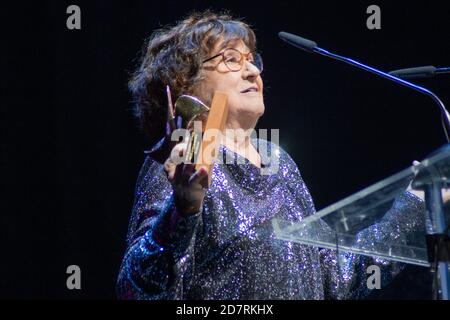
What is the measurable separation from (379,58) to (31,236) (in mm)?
1589

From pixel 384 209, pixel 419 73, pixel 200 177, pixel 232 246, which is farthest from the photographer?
pixel 419 73

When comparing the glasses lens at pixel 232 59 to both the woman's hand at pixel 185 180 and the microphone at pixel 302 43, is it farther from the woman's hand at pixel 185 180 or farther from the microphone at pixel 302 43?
the woman's hand at pixel 185 180

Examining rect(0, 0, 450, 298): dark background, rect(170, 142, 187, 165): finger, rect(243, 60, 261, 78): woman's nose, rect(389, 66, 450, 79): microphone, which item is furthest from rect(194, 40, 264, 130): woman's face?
rect(0, 0, 450, 298): dark background

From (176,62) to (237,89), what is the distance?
22 centimetres

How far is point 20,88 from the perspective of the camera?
2.74 m

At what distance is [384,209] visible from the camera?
54.4 inches

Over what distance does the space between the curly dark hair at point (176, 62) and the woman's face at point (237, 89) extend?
0.03 m

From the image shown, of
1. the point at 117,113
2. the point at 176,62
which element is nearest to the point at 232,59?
the point at 176,62

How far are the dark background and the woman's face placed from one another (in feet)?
2.69

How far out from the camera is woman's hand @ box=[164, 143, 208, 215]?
4.22ft

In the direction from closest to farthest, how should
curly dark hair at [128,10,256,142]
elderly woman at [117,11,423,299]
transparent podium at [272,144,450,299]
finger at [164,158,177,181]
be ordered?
transparent podium at [272,144,450,299] < finger at [164,158,177,181] < elderly woman at [117,11,423,299] < curly dark hair at [128,10,256,142]

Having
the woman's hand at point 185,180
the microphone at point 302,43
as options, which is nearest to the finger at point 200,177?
the woman's hand at point 185,180

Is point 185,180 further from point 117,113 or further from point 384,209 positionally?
point 117,113

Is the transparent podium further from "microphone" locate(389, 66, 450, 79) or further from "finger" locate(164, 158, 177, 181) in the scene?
"microphone" locate(389, 66, 450, 79)
